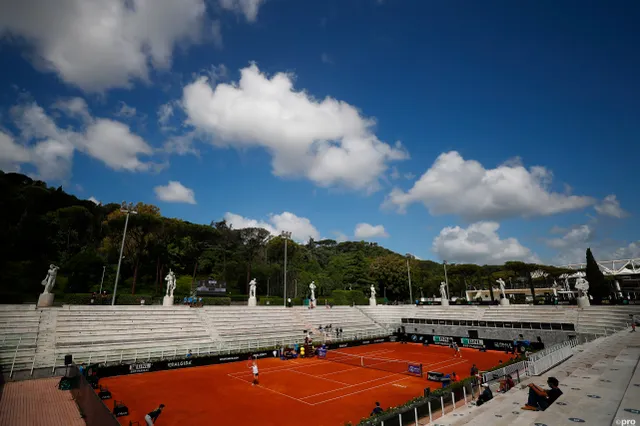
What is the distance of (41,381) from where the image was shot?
2097 centimetres

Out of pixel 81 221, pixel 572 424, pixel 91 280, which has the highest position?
pixel 81 221

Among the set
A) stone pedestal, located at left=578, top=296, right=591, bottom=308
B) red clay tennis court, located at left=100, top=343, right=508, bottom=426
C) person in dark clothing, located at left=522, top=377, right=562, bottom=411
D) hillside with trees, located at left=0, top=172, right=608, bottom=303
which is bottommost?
red clay tennis court, located at left=100, top=343, right=508, bottom=426

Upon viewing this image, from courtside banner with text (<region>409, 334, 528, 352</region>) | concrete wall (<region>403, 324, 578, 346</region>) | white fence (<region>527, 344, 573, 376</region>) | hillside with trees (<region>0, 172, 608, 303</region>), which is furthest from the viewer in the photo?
hillside with trees (<region>0, 172, 608, 303</region>)

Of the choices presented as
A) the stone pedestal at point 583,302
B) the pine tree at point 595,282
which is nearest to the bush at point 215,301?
the stone pedestal at point 583,302

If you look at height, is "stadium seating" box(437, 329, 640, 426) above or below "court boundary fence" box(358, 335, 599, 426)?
above

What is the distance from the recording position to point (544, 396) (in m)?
9.52

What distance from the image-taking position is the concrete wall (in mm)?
33625

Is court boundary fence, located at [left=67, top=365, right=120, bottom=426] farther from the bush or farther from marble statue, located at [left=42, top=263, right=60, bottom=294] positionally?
the bush

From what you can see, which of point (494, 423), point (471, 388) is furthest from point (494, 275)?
point (494, 423)

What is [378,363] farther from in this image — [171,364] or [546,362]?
[171,364]

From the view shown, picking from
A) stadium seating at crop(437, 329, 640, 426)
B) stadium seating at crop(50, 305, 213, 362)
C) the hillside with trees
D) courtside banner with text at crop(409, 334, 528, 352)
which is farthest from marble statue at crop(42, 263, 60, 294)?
courtside banner with text at crop(409, 334, 528, 352)

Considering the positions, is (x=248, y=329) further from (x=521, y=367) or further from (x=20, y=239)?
(x=20, y=239)

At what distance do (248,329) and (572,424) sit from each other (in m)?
32.7

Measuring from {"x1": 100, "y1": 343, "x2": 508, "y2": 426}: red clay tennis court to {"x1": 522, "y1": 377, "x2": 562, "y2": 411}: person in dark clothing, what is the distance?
7.85 metres
